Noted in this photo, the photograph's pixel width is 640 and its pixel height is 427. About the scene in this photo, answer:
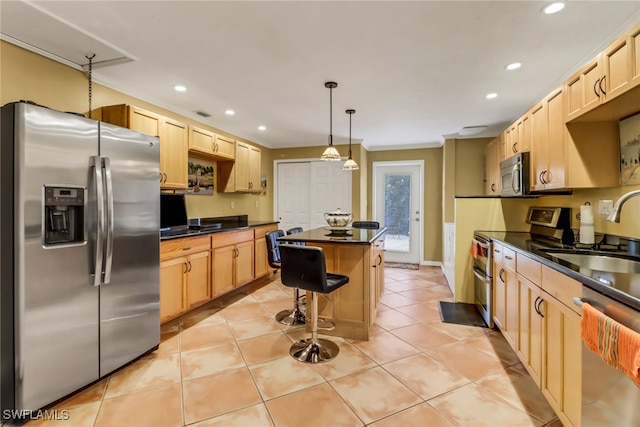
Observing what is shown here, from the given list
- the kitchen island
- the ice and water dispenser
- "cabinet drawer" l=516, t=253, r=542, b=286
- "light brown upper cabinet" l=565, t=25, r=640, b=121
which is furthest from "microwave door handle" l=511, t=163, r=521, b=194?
the ice and water dispenser

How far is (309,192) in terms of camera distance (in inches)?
241

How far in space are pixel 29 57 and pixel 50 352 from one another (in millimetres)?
2205

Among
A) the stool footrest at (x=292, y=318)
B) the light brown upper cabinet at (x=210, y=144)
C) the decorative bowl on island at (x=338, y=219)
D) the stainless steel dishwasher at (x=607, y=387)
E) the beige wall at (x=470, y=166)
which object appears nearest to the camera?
the stainless steel dishwasher at (x=607, y=387)

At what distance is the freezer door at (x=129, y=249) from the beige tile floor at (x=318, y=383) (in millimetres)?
233

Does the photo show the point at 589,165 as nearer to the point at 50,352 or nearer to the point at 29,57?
the point at 50,352

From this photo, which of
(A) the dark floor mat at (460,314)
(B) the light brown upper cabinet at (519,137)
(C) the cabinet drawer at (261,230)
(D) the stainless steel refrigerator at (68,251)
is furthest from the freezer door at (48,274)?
(B) the light brown upper cabinet at (519,137)

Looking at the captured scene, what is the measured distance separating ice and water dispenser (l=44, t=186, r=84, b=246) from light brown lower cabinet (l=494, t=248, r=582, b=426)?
2860mm

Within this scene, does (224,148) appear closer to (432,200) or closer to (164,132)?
(164,132)

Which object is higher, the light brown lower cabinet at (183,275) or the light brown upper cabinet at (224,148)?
the light brown upper cabinet at (224,148)

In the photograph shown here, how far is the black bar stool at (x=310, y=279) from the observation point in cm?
223

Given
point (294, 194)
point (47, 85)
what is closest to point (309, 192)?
point (294, 194)

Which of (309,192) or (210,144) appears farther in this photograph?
(309,192)

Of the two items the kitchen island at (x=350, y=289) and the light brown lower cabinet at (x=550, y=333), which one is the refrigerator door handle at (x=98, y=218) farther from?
the light brown lower cabinet at (x=550, y=333)

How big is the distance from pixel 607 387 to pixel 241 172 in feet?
14.7
